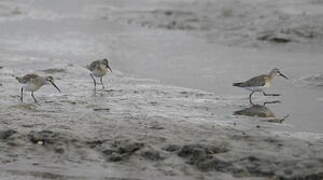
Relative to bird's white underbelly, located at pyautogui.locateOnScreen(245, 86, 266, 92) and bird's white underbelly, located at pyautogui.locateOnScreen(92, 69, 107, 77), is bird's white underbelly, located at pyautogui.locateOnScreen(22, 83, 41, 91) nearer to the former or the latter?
bird's white underbelly, located at pyautogui.locateOnScreen(92, 69, 107, 77)

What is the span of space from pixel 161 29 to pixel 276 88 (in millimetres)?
7864

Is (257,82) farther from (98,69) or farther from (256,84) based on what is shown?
(98,69)

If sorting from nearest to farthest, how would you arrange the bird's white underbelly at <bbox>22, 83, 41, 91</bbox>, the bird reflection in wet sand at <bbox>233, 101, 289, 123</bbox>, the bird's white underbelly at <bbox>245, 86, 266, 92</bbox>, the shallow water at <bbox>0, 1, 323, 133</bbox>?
1. the bird reflection in wet sand at <bbox>233, 101, 289, 123</bbox>
2. the shallow water at <bbox>0, 1, 323, 133</bbox>
3. the bird's white underbelly at <bbox>245, 86, 266, 92</bbox>
4. the bird's white underbelly at <bbox>22, 83, 41, 91</bbox>

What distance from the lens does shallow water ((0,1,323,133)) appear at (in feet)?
48.4

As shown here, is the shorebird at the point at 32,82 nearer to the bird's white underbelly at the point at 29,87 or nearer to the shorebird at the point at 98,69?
the bird's white underbelly at the point at 29,87

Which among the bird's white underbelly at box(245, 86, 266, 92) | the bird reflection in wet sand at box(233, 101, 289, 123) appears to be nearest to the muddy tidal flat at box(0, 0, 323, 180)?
the bird reflection in wet sand at box(233, 101, 289, 123)

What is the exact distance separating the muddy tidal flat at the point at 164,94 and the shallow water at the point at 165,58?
0.10 feet

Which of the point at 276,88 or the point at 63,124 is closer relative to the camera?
the point at 63,124

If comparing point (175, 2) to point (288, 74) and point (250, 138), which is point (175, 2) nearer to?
point (288, 74)

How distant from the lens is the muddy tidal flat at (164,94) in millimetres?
10750

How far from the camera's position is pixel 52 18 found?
2638cm

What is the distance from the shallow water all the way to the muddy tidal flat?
3 cm

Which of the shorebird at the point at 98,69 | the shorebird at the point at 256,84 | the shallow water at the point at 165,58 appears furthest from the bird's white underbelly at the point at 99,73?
the shorebird at the point at 256,84

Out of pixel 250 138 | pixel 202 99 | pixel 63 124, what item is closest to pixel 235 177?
pixel 250 138
